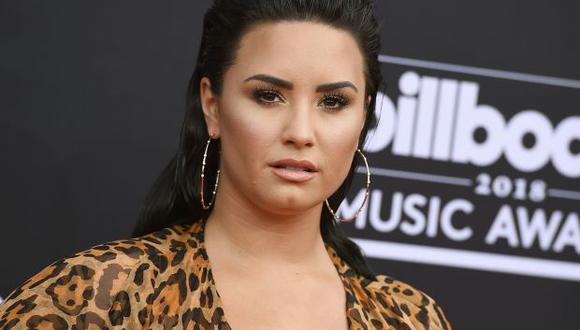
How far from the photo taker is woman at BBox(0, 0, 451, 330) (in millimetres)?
2439

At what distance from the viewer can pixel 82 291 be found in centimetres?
239

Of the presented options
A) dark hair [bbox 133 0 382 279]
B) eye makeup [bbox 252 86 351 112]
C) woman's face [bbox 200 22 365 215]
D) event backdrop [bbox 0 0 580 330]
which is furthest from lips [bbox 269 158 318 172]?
event backdrop [bbox 0 0 580 330]

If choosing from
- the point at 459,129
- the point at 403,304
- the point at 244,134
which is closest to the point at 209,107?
the point at 244,134

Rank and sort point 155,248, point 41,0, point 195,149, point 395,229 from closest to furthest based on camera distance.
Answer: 1. point 155,248
2. point 195,149
3. point 41,0
4. point 395,229

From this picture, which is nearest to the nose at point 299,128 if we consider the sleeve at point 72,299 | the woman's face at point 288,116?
the woman's face at point 288,116

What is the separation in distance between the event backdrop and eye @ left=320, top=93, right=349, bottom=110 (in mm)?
1005

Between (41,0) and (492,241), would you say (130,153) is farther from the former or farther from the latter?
(492,241)

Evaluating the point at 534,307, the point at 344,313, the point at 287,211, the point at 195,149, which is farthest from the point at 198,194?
the point at 534,307

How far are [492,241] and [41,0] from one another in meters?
1.80

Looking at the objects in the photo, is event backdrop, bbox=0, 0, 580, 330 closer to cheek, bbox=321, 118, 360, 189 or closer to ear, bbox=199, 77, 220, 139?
ear, bbox=199, 77, 220, 139

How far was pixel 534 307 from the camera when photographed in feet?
12.7

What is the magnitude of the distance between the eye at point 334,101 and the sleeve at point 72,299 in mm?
666

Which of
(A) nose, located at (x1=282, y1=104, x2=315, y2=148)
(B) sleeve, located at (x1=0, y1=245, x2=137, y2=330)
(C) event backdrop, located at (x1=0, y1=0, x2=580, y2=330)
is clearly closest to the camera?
(B) sleeve, located at (x1=0, y1=245, x2=137, y2=330)

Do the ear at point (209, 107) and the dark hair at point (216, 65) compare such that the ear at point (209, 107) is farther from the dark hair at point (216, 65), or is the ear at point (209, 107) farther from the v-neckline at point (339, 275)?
the v-neckline at point (339, 275)
